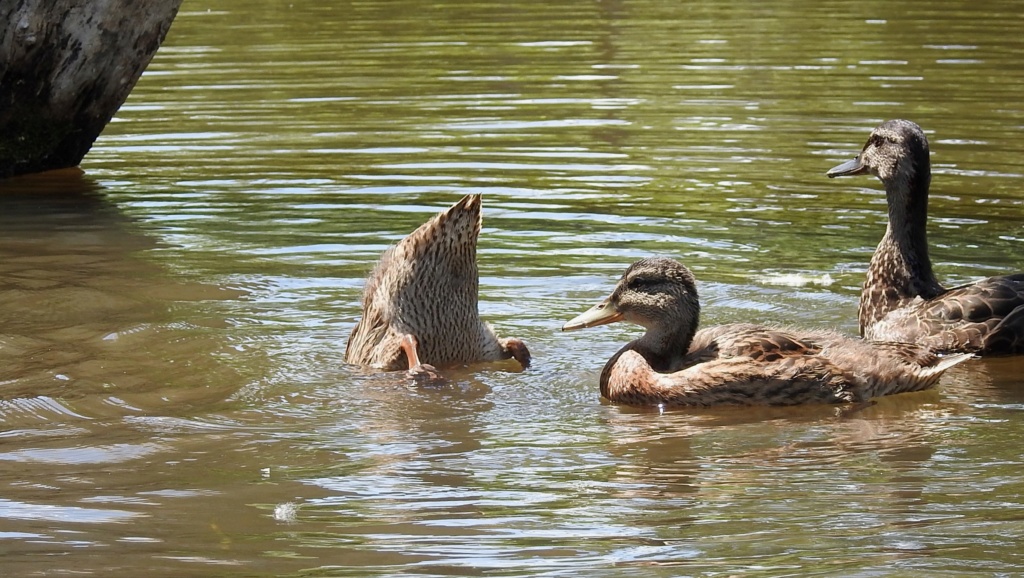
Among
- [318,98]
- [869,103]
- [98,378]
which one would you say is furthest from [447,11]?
[98,378]

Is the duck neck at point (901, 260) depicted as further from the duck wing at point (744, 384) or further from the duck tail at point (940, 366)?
the duck wing at point (744, 384)

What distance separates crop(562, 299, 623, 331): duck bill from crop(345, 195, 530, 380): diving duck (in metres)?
0.46

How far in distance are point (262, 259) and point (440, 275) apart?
2.51m

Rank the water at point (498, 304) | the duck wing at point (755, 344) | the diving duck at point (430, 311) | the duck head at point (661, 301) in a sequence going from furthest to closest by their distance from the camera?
1. the diving duck at point (430, 311)
2. the duck head at point (661, 301)
3. the duck wing at point (755, 344)
4. the water at point (498, 304)

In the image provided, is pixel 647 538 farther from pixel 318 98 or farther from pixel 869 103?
pixel 318 98

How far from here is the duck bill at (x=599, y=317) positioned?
8055 millimetres

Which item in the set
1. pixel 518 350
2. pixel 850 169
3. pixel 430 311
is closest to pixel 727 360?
pixel 518 350

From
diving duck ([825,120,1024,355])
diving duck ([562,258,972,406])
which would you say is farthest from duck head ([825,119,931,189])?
diving duck ([562,258,972,406])

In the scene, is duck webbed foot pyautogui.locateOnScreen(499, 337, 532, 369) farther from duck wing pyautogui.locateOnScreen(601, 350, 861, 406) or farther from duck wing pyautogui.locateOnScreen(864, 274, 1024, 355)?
duck wing pyautogui.locateOnScreen(864, 274, 1024, 355)

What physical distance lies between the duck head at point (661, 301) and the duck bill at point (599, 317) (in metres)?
0.03

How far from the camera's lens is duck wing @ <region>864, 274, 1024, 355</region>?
27.1ft

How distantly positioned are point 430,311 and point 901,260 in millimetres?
2701

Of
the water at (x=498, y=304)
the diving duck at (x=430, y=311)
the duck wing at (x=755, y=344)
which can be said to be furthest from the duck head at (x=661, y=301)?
the diving duck at (x=430, y=311)

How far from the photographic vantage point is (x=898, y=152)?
30.2 feet
